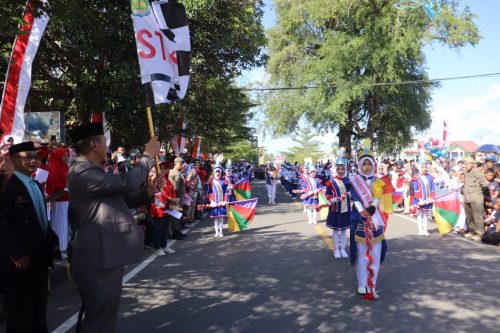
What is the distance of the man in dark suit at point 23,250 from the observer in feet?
12.3

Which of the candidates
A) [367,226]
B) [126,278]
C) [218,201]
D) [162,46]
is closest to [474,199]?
[218,201]

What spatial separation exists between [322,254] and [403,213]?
29.0ft

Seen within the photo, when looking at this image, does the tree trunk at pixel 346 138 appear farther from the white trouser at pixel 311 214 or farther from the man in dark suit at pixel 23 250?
the man in dark suit at pixel 23 250

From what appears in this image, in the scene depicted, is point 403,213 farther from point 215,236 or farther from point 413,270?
point 413,270

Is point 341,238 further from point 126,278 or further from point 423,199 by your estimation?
point 126,278

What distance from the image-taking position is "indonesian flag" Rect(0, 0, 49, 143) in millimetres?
8859

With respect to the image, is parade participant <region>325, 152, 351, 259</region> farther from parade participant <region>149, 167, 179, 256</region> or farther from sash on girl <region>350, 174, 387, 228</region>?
parade participant <region>149, 167, 179, 256</region>


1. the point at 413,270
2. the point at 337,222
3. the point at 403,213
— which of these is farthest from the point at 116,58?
the point at 403,213

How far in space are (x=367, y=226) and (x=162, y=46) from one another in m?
3.43

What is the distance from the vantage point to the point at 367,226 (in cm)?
619

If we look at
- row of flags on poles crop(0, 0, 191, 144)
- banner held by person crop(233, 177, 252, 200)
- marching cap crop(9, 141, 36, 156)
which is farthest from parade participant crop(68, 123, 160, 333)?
banner held by person crop(233, 177, 252, 200)

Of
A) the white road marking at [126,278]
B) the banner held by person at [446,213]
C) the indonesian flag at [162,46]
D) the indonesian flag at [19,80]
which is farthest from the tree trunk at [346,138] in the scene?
the indonesian flag at [162,46]

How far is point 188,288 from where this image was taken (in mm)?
6480

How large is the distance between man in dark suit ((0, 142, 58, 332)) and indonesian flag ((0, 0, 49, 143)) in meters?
5.09
